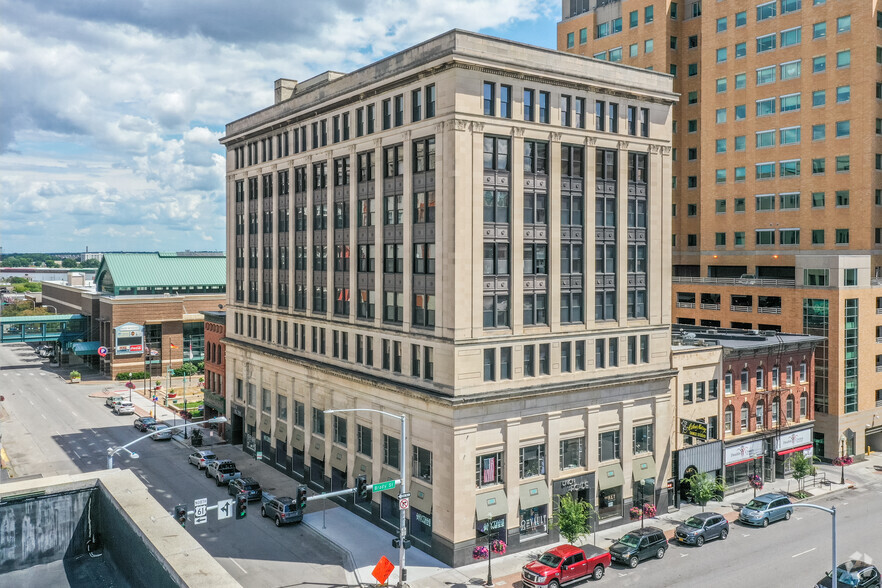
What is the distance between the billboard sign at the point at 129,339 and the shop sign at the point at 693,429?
85.9m

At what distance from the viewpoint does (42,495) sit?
56.7 feet

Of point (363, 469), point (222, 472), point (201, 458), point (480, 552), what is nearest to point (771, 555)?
point (480, 552)

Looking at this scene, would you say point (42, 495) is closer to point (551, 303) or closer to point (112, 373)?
point (551, 303)

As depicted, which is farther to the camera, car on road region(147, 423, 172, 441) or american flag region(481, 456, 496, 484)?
car on road region(147, 423, 172, 441)

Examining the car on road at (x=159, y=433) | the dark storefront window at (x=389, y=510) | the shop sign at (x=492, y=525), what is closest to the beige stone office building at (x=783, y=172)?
the shop sign at (x=492, y=525)

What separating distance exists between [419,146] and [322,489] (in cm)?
2738

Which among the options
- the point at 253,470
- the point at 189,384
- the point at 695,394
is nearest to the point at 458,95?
the point at 695,394

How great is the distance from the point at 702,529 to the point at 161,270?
3869 inches

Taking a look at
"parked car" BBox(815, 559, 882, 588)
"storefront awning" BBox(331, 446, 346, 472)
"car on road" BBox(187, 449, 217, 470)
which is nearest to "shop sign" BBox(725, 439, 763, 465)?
"parked car" BBox(815, 559, 882, 588)

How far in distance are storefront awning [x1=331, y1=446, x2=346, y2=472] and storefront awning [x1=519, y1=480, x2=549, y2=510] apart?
14.7 metres

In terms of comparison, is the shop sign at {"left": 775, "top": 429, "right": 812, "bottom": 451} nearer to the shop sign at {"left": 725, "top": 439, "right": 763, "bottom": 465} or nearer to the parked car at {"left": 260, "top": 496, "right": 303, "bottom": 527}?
the shop sign at {"left": 725, "top": 439, "right": 763, "bottom": 465}

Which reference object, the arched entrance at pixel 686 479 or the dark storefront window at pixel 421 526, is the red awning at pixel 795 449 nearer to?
the arched entrance at pixel 686 479

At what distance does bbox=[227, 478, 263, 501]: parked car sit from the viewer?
51.8 m

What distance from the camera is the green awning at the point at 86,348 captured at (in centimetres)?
11412
